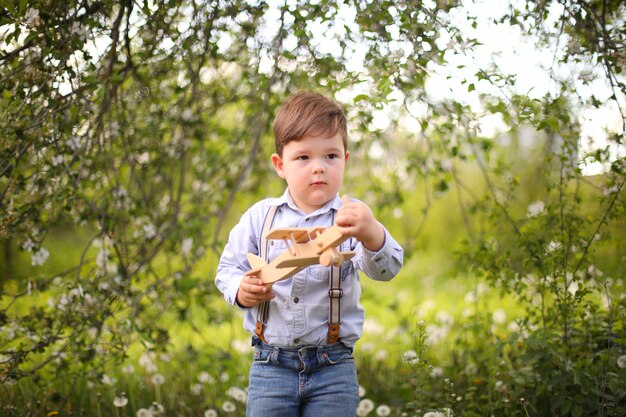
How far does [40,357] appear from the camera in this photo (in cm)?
363

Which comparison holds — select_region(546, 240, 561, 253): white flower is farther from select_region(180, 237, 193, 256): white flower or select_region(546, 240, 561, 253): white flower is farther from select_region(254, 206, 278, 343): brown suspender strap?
select_region(180, 237, 193, 256): white flower

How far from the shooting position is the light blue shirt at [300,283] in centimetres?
217

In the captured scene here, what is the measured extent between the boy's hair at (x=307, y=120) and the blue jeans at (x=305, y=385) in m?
0.71

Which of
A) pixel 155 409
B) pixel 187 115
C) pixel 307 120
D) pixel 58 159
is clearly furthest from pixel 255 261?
pixel 187 115

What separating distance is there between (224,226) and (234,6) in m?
4.01

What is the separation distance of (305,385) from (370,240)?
0.57 metres

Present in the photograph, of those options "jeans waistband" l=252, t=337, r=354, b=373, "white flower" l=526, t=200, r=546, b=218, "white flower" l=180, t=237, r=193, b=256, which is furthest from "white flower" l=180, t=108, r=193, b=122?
"jeans waistband" l=252, t=337, r=354, b=373

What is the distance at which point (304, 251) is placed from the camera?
1924 mm

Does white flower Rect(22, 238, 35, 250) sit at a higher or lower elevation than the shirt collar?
higher

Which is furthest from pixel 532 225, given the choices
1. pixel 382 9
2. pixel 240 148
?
pixel 240 148

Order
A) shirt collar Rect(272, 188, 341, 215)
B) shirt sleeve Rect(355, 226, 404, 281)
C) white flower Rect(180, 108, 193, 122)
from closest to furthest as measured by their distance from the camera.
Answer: shirt sleeve Rect(355, 226, 404, 281)
shirt collar Rect(272, 188, 341, 215)
white flower Rect(180, 108, 193, 122)

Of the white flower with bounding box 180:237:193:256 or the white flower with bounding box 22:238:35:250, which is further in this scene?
the white flower with bounding box 180:237:193:256

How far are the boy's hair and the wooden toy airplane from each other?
0.38 m

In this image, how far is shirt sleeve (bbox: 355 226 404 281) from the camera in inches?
80.0
